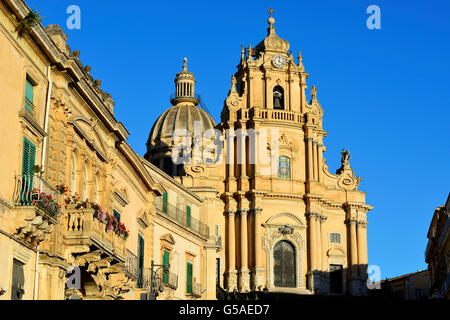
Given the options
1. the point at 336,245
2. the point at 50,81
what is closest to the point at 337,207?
the point at 336,245

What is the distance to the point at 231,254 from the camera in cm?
5872

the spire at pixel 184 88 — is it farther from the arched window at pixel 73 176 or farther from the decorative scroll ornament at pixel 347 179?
the arched window at pixel 73 176

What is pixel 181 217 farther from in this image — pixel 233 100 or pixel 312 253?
pixel 233 100

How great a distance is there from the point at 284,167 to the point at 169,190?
2024cm

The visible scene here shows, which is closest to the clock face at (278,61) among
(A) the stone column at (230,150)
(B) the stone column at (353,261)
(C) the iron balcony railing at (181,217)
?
(A) the stone column at (230,150)

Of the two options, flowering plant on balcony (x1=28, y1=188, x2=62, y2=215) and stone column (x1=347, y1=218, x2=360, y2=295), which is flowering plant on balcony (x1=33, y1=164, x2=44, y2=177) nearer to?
flowering plant on balcony (x1=28, y1=188, x2=62, y2=215)

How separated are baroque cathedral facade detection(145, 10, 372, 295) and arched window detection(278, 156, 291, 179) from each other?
0.07m

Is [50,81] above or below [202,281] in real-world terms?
above

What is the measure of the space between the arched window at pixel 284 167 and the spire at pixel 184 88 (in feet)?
87.5

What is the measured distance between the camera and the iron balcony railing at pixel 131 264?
29594mm

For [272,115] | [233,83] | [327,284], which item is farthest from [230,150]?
[327,284]
